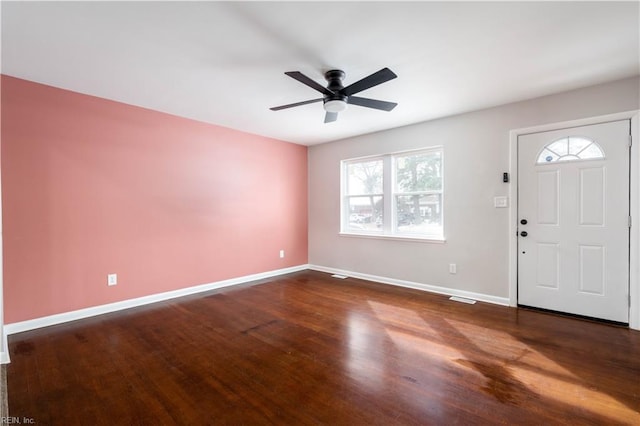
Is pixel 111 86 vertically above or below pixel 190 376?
above

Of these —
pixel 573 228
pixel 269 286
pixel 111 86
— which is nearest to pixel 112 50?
pixel 111 86

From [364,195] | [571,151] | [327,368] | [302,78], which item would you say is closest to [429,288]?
[364,195]

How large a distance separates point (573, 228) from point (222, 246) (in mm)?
4639

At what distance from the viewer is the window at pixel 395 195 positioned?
4.31 m

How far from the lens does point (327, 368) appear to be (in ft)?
7.27

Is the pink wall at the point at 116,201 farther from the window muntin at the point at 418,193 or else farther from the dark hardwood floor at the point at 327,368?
the window muntin at the point at 418,193

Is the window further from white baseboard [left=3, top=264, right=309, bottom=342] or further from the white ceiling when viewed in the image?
white baseboard [left=3, top=264, right=309, bottom=342]

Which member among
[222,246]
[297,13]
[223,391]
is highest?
[297,13]

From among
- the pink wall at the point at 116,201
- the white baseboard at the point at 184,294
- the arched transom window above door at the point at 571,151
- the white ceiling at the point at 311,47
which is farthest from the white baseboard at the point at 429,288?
the white ceiling at the point at 311,47

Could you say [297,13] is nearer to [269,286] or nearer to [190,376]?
[190,376]

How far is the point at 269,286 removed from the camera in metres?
4.55

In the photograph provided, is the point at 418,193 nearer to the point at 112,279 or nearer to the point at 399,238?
the point at 399,238

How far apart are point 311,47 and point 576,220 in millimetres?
3389

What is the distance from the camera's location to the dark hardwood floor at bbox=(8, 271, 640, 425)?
1735 mm
